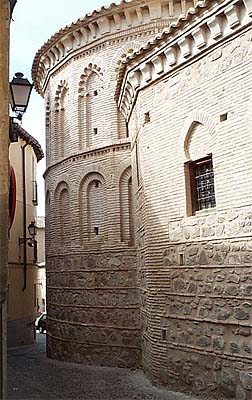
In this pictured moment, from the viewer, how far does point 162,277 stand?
9.46 m

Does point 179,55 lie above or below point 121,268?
above

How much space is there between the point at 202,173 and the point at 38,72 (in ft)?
35.0

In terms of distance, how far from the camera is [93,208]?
48.9 feet

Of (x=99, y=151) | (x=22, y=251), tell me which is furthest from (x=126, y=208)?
(x=22, y=251)

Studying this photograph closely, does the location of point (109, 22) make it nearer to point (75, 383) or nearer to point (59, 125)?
point (59, 125)

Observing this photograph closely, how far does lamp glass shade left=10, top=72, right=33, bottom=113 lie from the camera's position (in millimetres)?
7371

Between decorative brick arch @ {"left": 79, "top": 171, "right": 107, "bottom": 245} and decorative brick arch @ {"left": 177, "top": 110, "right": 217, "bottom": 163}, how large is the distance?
5.84m

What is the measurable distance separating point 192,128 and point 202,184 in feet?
3.12

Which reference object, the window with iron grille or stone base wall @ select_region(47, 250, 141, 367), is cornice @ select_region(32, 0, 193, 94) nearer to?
stone base wall @ select_region(47, 250, 141, 367)

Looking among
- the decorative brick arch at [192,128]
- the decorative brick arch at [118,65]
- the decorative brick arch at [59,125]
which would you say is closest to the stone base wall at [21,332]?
the decorative brick arch at [59,125]

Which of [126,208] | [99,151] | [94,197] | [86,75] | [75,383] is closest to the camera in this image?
[75,383]

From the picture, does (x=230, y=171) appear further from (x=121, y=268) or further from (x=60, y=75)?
(x=60, y=75)

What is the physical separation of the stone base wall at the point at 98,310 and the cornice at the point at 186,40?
502 centimetres

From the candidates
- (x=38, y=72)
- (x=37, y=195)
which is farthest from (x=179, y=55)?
(x=37, y=195)
